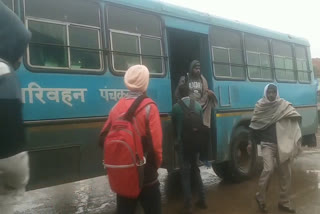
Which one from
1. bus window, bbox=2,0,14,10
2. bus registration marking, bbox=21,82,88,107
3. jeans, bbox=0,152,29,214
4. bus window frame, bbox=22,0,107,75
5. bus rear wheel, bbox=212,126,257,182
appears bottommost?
→ bus rear wheel, bbox=212,126,257,182

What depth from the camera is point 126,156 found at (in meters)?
2.76

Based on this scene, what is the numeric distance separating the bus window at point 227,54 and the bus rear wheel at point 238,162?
107 cm

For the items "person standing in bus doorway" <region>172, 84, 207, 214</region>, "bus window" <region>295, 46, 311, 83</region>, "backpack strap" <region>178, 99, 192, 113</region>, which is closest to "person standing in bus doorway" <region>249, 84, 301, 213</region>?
"person standing in bus doorway" <region>172, 84, 207, 214</region>

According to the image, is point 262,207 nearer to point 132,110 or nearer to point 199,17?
point 132,110

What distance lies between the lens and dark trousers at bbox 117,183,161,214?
2945 mm

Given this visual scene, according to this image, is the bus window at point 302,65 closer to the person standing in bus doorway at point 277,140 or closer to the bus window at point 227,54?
the bus window at point 227,54

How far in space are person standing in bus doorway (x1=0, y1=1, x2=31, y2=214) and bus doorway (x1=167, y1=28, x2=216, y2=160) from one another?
4167 mm

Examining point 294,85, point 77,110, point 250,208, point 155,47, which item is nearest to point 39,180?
point 77,110

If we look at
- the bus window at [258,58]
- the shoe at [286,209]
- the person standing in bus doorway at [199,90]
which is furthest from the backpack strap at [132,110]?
the bus window at [258,58]

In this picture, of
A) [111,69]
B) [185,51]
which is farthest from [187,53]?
[111,69]

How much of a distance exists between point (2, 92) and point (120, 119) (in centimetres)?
132

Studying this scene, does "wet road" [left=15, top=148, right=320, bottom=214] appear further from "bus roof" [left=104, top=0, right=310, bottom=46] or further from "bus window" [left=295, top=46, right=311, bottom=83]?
"bus roof" [left=104, top=0, right=310, bottom=46]

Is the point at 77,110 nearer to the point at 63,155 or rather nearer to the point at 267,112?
the point at 63,155

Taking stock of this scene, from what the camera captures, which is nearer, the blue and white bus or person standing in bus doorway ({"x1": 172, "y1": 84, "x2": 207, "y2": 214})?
the blue and white bus
